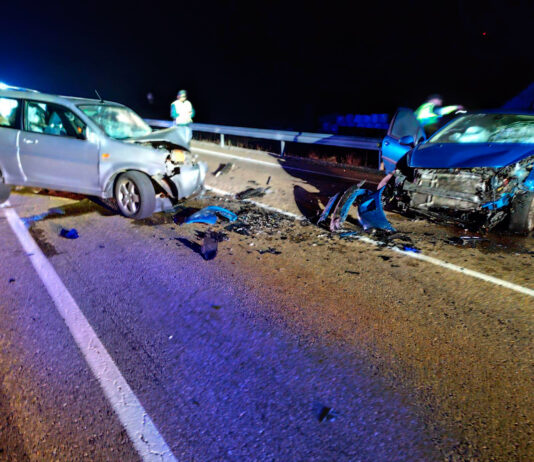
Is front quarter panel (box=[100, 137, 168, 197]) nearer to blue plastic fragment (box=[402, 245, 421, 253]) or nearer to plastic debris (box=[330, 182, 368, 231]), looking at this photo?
plastic debris (box=[330, 182, 368, 231])

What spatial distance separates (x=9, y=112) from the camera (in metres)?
6.13

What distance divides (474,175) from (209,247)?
143 inches

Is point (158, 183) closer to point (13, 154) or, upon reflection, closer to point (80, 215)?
point (80, 215)

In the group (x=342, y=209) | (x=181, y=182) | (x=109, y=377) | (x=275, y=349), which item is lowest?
(x=109, y=377)

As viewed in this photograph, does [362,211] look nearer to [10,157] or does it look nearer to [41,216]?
[41,216]

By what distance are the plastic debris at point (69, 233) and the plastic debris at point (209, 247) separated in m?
1.75

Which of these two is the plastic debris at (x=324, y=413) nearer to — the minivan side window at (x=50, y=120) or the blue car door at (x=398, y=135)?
the blue car door at (x=398, y=135)

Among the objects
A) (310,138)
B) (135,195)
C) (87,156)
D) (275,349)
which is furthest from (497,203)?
(310,138)

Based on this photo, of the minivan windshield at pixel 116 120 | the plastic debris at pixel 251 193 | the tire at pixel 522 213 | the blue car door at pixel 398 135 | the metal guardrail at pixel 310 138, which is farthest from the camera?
the metal guardrail at pixel 310 138

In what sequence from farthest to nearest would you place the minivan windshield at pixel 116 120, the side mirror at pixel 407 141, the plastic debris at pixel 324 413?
the side mirror at pixel 407 141 < the minivan windshield at pixel 116 120 < the plastic debris at pixel 324 413

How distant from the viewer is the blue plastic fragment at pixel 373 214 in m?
5.46

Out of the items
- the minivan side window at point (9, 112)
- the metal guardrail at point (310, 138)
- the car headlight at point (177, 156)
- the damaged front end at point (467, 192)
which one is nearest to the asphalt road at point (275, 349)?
the damaged front end at point (467, 192)

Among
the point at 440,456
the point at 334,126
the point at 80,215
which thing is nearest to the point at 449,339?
the point at 440,456

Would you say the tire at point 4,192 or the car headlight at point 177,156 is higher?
the car headlight at point 177,156
